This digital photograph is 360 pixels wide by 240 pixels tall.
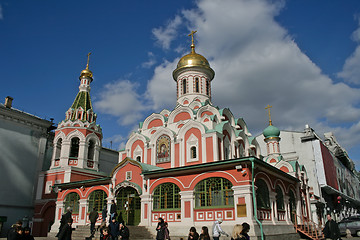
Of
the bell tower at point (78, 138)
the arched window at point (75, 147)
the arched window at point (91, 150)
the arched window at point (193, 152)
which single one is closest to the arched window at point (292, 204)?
the arched window at point (193, 152)

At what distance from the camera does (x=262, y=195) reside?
14.6 meters

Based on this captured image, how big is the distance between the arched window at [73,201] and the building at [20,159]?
13.3 feet

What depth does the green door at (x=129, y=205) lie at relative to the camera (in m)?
16.2

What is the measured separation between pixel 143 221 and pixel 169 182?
2400 millimetres

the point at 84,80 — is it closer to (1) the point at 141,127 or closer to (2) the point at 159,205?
(1) the point at 141,127

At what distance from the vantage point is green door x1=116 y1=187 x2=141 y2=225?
16234 millimetres

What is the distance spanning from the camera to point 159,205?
1545 centimetres

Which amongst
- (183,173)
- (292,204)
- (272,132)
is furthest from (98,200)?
(272,132)

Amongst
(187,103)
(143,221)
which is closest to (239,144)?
(187,103)

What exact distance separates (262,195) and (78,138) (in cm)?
1436

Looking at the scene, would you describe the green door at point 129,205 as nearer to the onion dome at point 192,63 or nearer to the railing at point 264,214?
the railing at point 264,214

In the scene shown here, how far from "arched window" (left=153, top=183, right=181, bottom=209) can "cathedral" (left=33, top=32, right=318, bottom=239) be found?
5cm

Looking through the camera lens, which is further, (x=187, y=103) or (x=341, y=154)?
(x=341, y=154)

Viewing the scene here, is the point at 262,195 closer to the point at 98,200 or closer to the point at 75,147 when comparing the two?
the point at 98,200
